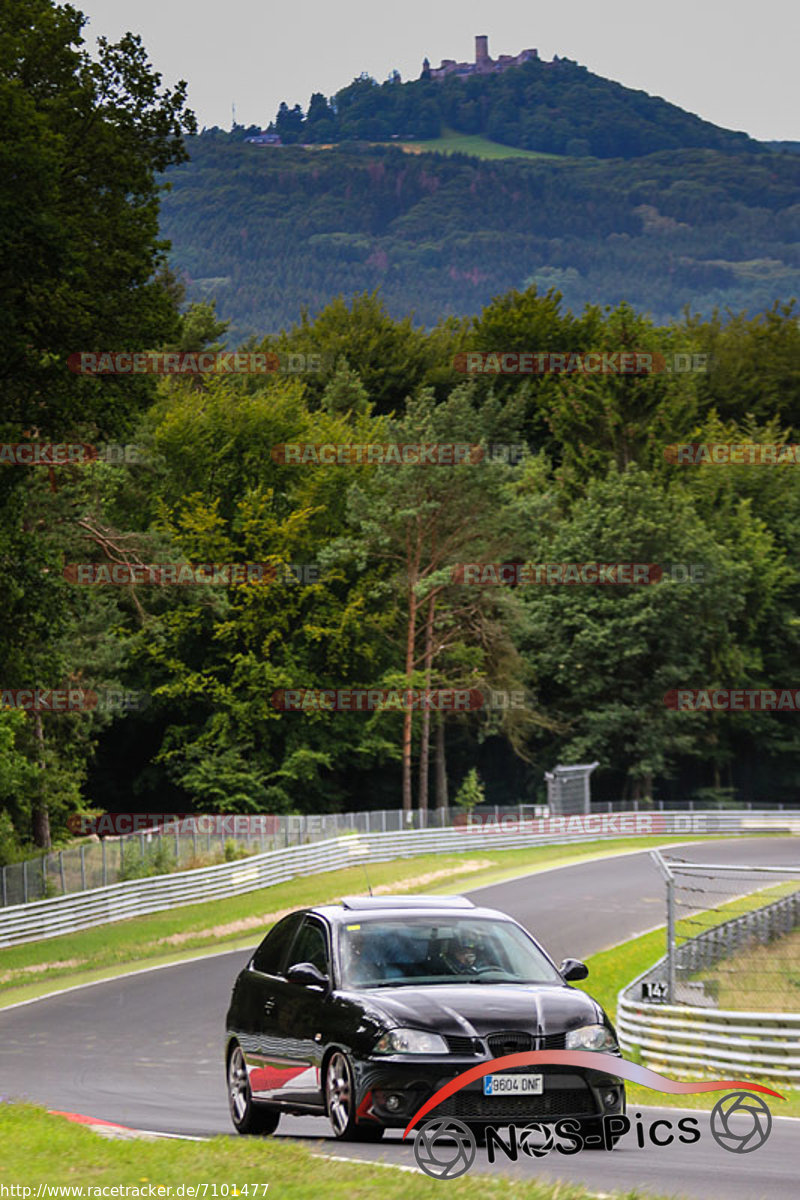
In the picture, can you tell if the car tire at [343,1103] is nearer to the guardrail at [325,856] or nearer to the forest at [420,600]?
the guardrail at [325,856]

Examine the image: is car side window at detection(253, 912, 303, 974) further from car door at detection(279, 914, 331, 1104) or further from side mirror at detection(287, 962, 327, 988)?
side mirror at detection(287, 962, 327, 988)

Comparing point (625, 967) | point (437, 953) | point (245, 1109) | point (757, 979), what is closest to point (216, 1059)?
point (757, 979)

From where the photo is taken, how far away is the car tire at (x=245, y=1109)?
1162 cm

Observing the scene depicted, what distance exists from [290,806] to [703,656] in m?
20.6

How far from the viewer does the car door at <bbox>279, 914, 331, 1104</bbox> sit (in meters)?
10.6

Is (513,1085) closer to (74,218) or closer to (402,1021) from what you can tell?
(402,1021)

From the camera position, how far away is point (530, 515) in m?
75.6

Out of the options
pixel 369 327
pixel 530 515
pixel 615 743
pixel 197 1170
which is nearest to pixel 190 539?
pixel 530 515

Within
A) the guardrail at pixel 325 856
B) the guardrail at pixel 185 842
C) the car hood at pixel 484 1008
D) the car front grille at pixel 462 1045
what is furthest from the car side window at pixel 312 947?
the guardrail at pixel 185 842

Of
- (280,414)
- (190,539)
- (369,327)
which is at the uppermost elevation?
(369,327)

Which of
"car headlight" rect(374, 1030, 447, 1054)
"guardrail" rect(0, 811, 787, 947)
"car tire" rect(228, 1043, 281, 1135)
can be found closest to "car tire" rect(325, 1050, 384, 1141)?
"car headlight" rect(374, 1030, 447, 1054)

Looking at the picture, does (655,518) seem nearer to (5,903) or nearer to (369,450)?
(369,450)

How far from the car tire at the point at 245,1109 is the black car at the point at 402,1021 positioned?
0.04ft

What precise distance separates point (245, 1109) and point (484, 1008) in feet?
8.77
